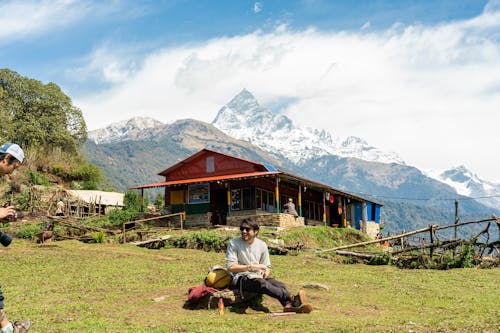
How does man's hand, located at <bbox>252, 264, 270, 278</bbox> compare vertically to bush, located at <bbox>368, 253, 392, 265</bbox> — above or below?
above

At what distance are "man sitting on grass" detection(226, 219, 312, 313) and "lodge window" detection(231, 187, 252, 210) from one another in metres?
24.1

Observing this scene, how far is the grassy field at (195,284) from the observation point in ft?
28.2

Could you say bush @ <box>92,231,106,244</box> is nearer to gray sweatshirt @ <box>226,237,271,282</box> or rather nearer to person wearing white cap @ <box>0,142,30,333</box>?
gray sweatshirt @ <box>226,237,271,282</box>

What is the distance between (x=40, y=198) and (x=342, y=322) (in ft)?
114

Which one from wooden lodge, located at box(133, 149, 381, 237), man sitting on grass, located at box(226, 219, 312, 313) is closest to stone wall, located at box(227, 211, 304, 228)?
wooden lodge, located at box(133, 149, 381, 237)

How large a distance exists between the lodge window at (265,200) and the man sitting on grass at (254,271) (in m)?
24.0

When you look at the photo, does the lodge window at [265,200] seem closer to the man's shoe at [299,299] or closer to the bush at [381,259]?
the bush at [381,259]

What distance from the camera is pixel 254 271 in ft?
33.3

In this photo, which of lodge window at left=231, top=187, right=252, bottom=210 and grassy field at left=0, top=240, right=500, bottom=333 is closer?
grassy field at left=0, top=240, right=500, bottom=333

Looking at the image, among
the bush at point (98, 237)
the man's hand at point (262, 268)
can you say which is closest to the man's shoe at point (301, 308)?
the man's hand at point (262, 268)

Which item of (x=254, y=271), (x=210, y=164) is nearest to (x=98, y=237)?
(x=210, y=164)

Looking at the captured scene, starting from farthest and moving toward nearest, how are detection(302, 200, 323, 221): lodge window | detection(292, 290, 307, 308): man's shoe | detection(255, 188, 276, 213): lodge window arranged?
1. detection(302, 200, 323, 221): lodge window
2. detection(255, 188, 276, 213): lodge window
3. detection(292, 290, 307, 308): man's shoe

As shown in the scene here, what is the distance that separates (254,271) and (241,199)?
2485 cm

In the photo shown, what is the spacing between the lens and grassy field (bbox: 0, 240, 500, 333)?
8.61 meters
